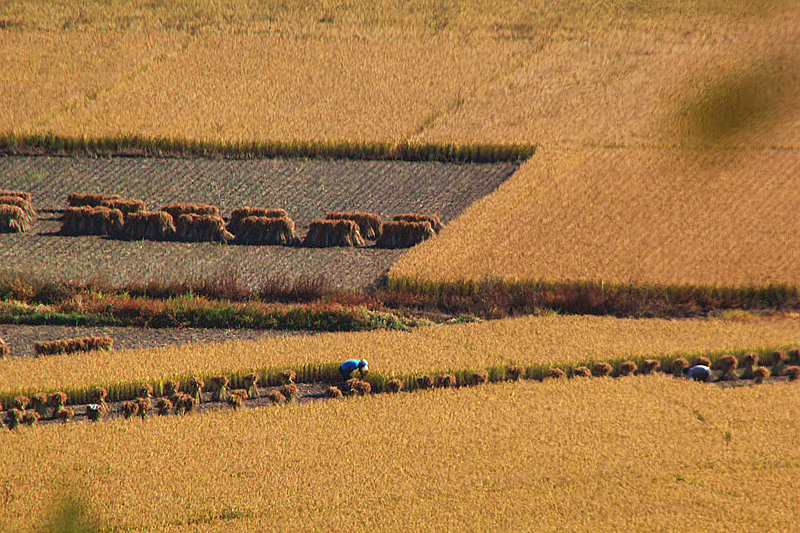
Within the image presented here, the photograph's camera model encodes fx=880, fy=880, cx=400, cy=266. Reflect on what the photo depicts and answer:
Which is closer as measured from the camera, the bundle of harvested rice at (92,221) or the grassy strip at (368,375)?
the grassy strip at (368,375)

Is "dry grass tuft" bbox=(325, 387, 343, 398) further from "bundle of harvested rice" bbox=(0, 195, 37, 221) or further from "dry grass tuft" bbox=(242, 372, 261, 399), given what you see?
"bundle of harvested rice" bbox=(0, 195, 37, 221)

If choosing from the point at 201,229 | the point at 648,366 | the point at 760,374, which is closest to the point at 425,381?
the point at 648,366

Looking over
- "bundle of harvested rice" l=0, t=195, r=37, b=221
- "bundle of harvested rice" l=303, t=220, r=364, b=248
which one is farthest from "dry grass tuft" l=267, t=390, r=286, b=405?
"bundle of harvested rice" l=0, t=195, r=37, b=221

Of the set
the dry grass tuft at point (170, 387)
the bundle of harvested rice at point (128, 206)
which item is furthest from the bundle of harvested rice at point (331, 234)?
the dry grass tuft at point (170, 387)

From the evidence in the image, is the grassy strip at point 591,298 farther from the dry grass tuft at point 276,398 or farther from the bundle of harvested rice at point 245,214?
the bundle of harvested rice at point 245,214

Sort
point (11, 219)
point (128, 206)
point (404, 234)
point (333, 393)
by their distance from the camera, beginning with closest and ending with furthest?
point (333, 393), point (404, 234), point (11, 219), point (128, 206)

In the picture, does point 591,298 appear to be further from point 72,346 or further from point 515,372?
point 72,346
